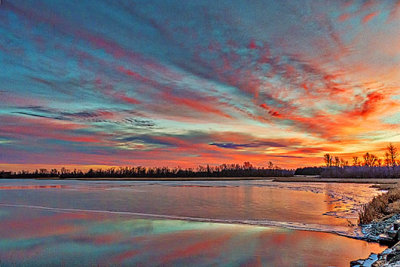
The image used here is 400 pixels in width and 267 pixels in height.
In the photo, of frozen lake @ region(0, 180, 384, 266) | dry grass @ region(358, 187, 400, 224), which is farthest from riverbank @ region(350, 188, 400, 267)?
frozen lake @ region(0, 180, 384, 266)

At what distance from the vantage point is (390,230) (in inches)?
366

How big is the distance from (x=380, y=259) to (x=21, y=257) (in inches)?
338

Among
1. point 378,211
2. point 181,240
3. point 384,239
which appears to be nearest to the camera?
point 384,239

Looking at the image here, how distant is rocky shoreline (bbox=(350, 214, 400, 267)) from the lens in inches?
238

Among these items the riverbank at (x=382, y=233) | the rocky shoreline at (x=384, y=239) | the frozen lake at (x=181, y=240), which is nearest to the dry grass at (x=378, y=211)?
the riverbank at (x=382, y=233)

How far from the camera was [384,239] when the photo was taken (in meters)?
8.97

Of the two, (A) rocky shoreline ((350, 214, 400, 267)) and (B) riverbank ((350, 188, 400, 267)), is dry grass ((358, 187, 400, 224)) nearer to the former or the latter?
(B) riverbank ((350, 188, 400, 267))

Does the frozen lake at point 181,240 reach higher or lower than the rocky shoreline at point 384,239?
lower

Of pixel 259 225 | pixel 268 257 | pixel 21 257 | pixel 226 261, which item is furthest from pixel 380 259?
pixel 21 257

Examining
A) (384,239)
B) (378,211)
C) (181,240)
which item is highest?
(378,211)

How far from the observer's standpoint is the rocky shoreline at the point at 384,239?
6051 millimetres

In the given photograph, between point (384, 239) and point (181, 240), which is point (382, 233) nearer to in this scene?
point (384, 239)

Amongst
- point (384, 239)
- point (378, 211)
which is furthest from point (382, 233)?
point (378, 211)

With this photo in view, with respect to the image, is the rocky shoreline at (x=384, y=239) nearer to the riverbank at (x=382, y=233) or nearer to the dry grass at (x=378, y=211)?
the riverbank at (x=382, y=233)
